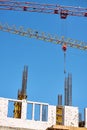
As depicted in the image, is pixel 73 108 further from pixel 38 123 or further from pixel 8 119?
pixel 8 119

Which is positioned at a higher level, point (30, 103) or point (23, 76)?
point (23, 76)

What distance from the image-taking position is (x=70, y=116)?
116 feet

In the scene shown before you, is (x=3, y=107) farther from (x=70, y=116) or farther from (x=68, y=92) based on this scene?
(x=68, y=92)

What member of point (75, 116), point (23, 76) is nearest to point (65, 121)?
point (75, 116)

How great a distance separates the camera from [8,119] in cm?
3366

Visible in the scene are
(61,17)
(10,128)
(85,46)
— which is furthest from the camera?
(85,46)

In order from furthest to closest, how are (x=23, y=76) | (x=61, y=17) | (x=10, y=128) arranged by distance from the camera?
(x=61, y=17), (x=23, y=76), (x=10, y=128)

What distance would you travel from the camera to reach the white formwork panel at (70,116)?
35.1 m

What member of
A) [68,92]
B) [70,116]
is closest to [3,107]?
[70,116]

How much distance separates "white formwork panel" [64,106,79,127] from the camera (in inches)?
1382

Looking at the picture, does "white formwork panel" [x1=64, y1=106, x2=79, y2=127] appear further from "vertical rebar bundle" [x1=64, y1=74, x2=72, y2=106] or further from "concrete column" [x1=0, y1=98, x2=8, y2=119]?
"vertical rebar bundle" [x1=64, y1=74, x2=72, y2=106]

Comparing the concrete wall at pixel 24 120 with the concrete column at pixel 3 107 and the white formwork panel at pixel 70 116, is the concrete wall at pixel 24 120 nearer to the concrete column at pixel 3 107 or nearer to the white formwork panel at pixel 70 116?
the concrete column at pixel 3 107

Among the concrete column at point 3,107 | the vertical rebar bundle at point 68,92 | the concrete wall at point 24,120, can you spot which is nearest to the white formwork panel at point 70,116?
the concrete wall at point 24,120

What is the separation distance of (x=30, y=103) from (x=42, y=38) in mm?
51920
